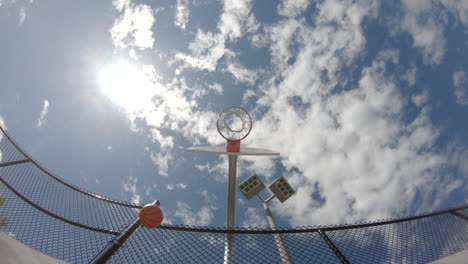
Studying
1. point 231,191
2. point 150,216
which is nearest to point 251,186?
point 231,191

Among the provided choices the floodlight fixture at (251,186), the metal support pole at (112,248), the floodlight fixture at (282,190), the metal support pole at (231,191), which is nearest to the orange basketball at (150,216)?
the metal support pole at (112,248)

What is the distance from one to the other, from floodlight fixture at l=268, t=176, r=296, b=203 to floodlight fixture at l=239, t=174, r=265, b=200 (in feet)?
2.00

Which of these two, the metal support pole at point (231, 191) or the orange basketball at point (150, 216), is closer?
the orange basketball at point (150, 216)

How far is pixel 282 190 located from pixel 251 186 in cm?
168

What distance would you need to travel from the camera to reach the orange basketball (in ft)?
13.0

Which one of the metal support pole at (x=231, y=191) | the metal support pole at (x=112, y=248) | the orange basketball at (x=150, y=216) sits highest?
the metal support pole at (x=231, y=191)

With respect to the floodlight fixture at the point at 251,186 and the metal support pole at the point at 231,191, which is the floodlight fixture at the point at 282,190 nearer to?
the floodlight fixture at the point at 251,186

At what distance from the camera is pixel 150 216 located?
13.1 feet

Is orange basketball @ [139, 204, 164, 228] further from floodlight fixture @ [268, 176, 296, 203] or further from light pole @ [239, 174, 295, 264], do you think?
floodlight fixture @ [268, 176, 296, 203]

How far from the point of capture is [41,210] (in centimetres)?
555

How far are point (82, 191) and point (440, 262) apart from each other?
9.27 metres

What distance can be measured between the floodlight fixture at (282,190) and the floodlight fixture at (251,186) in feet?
2.00

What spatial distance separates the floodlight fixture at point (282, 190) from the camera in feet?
38.8

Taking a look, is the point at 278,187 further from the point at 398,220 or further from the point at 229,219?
the point at 398,220
